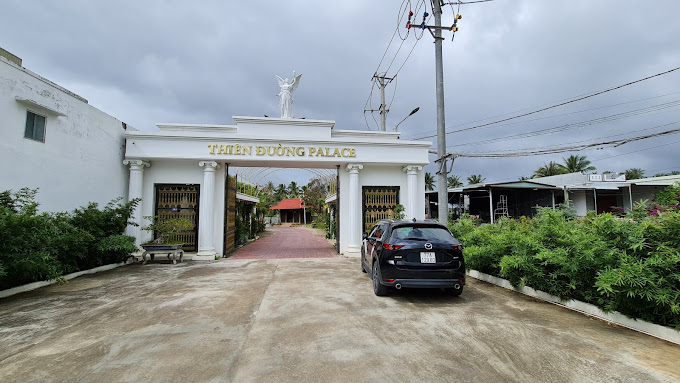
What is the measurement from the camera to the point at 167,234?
10.3m

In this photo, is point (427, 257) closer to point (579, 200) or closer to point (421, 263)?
point (421, 263)

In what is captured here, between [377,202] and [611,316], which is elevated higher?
[377,202]

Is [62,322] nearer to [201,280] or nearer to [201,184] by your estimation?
[201,280]

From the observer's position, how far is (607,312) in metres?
4.38

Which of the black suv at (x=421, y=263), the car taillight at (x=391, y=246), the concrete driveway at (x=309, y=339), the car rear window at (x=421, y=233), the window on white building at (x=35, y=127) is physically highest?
the window on white building at (x=35, y=127)

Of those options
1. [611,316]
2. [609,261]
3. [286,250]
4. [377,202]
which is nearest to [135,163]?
[286,250]

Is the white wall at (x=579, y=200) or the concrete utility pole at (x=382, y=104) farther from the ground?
the concrete utility pole at (x=382, y=104)

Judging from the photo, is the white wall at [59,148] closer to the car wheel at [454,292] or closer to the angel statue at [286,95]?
the angel statue at [286,95]

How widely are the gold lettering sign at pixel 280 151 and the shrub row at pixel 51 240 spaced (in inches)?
125

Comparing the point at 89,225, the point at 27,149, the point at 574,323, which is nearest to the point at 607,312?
the point at 574,323

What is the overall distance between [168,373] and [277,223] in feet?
157

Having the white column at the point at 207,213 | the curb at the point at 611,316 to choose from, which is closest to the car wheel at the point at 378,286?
the curb at the point at 611,316

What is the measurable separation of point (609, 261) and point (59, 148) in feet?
39.0

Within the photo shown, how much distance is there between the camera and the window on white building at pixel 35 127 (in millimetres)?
7273
